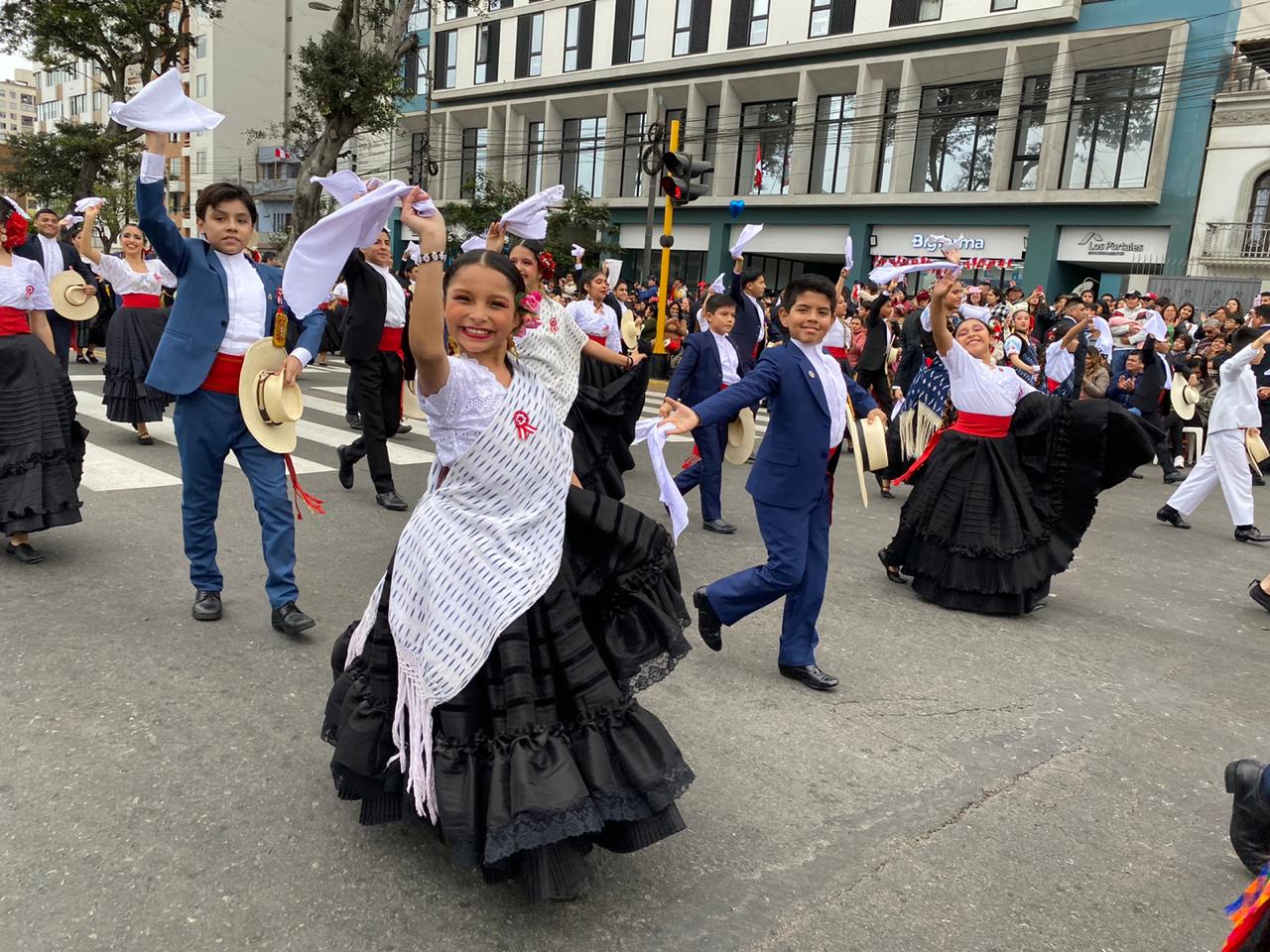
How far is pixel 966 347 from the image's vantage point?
569cm

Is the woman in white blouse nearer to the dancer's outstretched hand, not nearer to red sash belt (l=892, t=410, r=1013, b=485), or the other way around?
the dancer's outstretched hand

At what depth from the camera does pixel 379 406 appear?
705 centimetres

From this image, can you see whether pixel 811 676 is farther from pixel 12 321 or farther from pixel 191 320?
pixel 12 321

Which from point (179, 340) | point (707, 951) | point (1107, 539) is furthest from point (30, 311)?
point (1107, 539)

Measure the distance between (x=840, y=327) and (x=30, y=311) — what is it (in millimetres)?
6943

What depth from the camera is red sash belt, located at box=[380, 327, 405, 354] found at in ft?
22.7

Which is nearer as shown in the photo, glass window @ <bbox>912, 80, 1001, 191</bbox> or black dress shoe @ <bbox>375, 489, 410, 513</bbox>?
black dress shoe @ <bbox>375, 489, 410, 513</bbox>

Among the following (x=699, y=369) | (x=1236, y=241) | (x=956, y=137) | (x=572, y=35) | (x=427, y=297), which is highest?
(x=572, y=35)

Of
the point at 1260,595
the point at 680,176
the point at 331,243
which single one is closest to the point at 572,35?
the point at 680,176

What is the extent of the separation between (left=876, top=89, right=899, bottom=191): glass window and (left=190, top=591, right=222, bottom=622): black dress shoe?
91.6 ft

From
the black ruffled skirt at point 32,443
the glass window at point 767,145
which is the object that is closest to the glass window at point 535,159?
the glass window at point 767,145

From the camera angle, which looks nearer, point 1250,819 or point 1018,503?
point 1250,819

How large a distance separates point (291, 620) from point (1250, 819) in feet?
12.3

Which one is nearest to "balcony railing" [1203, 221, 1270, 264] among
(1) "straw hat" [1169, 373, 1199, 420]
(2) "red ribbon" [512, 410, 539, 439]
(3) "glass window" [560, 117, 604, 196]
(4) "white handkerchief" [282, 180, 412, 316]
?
(1) "straw hat" [1169, 373, 1199, 420]
